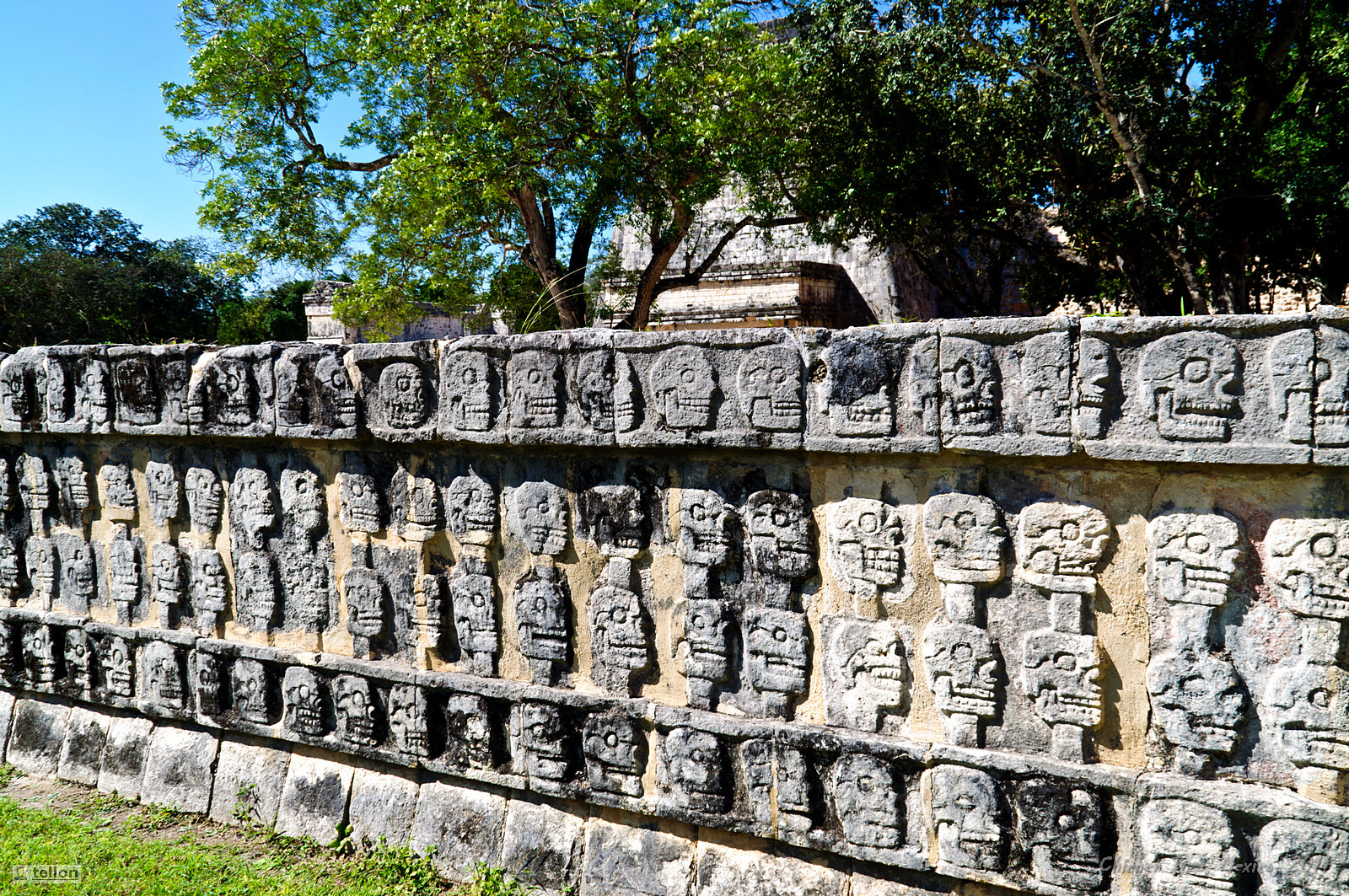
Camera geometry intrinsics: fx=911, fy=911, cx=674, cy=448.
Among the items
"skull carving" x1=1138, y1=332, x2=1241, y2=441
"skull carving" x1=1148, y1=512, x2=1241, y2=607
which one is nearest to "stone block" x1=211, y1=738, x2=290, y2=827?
"skull carving" x1=1148, y1=512, x2=1241, y2=607

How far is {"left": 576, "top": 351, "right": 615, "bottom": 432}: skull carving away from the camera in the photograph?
2.85 meters

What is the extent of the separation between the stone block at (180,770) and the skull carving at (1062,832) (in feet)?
10.3

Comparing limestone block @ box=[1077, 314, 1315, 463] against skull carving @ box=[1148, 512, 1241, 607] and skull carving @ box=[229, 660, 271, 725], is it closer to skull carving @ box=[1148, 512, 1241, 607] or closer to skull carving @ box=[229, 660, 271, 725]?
skull carving @ box=[1148, 512, 1241, 607]

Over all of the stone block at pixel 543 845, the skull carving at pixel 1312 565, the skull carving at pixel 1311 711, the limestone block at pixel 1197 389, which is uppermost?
the limestone block at pixel 1197 389

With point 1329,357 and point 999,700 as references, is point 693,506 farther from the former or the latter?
point 1329,357

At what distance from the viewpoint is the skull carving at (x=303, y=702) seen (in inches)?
138

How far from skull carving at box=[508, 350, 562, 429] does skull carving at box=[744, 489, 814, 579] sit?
0.71 m

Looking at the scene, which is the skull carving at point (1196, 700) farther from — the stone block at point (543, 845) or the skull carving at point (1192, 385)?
the stone block at point (543, 845)

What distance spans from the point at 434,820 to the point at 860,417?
6.94 feet

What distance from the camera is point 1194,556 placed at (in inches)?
86.7

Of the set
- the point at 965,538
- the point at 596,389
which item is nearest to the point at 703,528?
the point at 596,389

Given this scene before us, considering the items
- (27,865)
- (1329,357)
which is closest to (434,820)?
(27,865)

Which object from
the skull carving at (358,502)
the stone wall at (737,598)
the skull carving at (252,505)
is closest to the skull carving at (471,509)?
the stone wall at (737,598)

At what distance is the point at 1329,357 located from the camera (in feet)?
6.56
